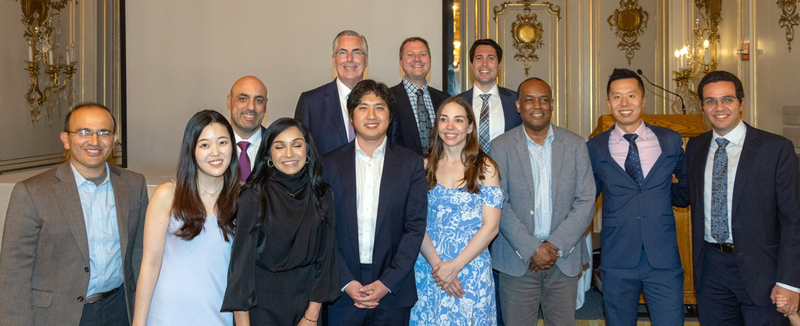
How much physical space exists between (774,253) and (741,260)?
0.15 metres

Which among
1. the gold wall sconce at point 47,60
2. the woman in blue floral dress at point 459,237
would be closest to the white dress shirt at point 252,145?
the woman in blue floral dress at point 459,237

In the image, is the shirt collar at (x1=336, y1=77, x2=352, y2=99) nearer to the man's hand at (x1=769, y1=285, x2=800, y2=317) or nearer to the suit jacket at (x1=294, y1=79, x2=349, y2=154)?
the suit jacket at (x1=294, y1=79, x2=349, y2=154)

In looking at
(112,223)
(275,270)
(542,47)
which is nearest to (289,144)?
(275,270)

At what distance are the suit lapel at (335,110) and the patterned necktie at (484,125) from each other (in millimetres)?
778

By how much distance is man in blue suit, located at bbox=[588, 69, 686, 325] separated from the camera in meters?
2.52

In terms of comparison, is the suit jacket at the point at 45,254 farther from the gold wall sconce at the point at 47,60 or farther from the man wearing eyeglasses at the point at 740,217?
the gold wall sconce at the point at 47,60

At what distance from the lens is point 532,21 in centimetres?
637

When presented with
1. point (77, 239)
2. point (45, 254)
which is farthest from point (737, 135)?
point (45, 254)

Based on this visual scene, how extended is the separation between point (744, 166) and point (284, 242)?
77.3 inches

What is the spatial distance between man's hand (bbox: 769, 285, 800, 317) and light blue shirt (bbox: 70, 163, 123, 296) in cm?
273

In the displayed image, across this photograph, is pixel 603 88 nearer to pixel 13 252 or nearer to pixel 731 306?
pixel 731 306

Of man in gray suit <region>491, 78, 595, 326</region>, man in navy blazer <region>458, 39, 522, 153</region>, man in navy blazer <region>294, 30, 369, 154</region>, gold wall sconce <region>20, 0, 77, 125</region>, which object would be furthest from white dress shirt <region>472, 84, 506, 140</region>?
gold wall sconce <region>20, 0, 77, 125</region>

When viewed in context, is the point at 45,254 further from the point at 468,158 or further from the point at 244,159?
the point at 468,158

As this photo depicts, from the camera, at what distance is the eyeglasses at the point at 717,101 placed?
2447 mm
